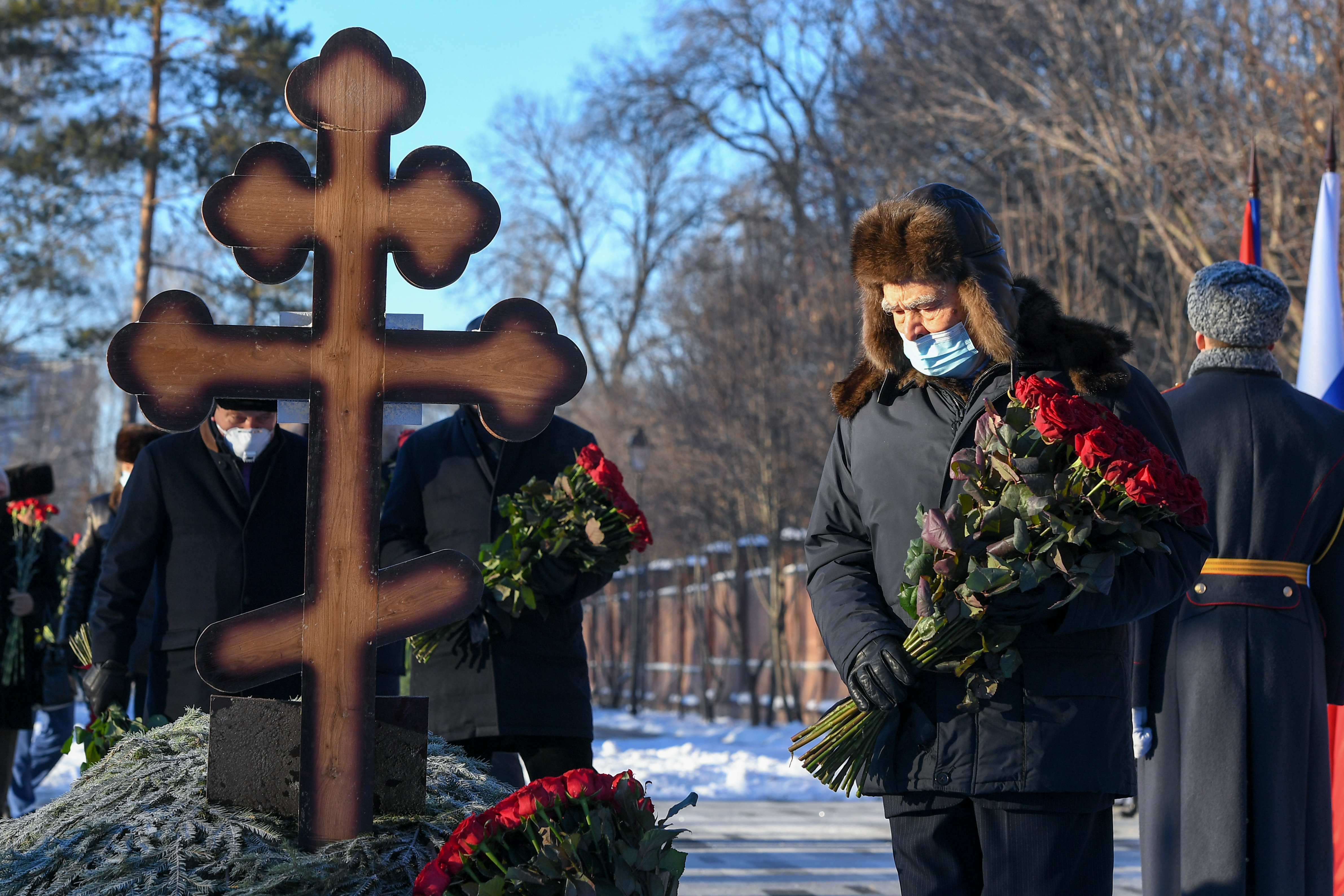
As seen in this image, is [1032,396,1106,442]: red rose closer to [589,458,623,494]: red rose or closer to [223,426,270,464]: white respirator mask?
[589,458,623,494]: red rose

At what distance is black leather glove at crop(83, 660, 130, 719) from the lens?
4.64 meters

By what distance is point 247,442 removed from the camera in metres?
4.77

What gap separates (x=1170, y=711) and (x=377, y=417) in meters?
2.84

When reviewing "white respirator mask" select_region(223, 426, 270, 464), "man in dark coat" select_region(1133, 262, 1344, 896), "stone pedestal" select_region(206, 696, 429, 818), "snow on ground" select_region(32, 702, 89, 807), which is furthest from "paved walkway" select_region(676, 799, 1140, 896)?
"snow on ground" select_region(32, 702, 89, 807)

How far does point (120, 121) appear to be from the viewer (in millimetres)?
22172

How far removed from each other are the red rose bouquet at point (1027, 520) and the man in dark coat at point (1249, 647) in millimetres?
1451

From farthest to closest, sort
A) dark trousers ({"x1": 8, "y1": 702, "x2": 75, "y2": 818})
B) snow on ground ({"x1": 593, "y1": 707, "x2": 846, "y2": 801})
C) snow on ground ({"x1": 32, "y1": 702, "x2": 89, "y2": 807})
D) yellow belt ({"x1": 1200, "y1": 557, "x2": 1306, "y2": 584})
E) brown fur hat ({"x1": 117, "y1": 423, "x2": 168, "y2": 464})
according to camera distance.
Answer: snow on ground ({"x1": 593, "y1": 707, "x2": 846, "y2": 801})
snow on ground ({"x1": 32, "y1": 702, "x2": 89, "y2": 807})
dark trousers ({"x1": 8, "y1": 702, "x2": 75, "y2": 818})
brown fur hat ({"x1": 117, "y1": 423, "x2": 168, "y2": 464})
yellow belt ({"x1": 1200, "y1": 557, "x2": 1306, "y2": 584})

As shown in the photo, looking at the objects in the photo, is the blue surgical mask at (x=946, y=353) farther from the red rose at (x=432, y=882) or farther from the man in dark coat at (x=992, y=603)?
the red rose at (x=432, y=882)

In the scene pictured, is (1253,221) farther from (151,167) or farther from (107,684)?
(151,167)

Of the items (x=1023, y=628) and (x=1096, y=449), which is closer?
(x=1096, y=449)

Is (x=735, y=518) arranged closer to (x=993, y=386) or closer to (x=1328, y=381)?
(x=1328, y=381)

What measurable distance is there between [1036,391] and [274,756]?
1.59m

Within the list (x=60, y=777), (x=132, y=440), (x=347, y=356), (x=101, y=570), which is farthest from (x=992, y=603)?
(x=60, y=777)

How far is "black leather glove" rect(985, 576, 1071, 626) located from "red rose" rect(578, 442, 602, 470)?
1.94 metres
